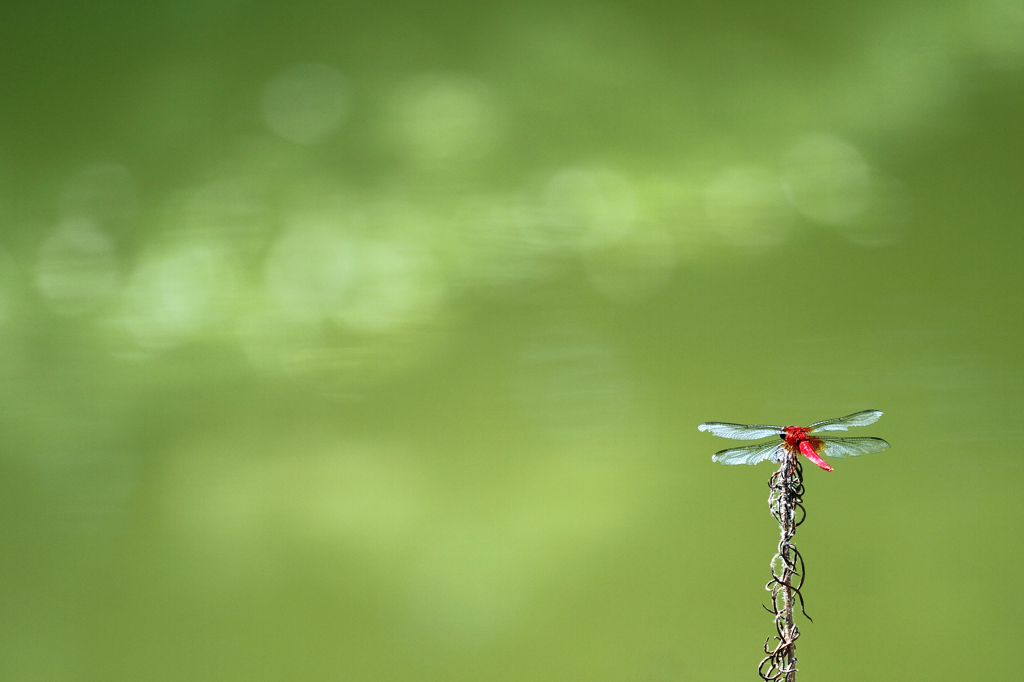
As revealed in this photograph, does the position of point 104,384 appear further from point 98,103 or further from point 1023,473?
point 1023,473

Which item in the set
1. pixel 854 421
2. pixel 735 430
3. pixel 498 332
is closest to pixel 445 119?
pixel 498 332

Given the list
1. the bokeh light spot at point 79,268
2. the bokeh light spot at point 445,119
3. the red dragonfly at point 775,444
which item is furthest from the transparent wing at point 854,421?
the bokeh light spot at point 79,268

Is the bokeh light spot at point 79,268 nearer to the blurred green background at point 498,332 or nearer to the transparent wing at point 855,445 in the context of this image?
the blurred green background at point 498,332

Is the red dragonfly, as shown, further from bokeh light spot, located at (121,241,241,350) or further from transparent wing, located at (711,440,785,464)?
bokeh light spot, located at (121,241,241,350)

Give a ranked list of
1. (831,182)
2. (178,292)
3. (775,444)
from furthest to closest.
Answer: (178,292), (831,182), (775,444)

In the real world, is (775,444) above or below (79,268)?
below

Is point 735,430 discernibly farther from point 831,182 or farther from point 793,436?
point 831,182

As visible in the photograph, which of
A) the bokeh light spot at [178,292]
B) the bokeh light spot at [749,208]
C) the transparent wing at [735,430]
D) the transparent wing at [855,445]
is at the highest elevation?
the bokeh light spot at [749,208]

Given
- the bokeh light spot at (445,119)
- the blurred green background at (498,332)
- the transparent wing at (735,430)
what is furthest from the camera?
the bokeh light spot at (445,119)
